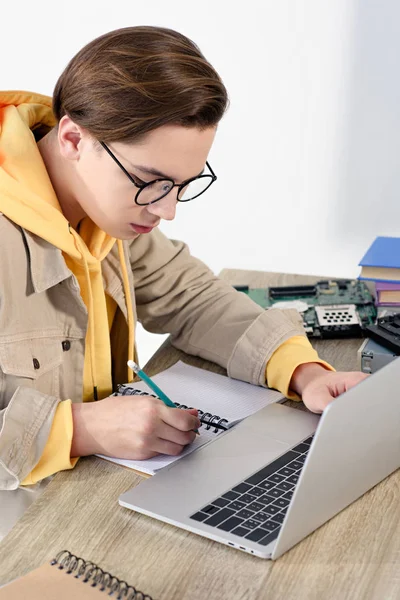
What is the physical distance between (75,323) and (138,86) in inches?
16.1

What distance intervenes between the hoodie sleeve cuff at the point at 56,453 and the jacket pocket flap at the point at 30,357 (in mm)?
118

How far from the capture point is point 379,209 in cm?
315

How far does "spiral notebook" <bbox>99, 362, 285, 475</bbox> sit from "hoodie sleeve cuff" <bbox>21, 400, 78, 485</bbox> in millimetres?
60

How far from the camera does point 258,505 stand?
1.09m

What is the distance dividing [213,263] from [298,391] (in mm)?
2044

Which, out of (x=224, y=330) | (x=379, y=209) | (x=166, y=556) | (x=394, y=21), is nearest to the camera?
(x=166, y=556)

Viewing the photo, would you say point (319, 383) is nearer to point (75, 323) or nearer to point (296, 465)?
point (296, 465)

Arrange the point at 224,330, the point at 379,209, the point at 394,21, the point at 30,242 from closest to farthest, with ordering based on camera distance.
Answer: the point at 30,242, the point at 224,330, the point at 394,21, the point at 379,209

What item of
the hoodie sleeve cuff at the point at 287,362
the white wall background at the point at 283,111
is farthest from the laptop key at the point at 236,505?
the white wall background at the point at 283,111

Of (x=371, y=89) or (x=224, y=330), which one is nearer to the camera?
(x=224, y=330)

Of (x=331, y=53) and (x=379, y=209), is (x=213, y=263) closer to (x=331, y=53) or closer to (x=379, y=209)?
(x=379, y=209)

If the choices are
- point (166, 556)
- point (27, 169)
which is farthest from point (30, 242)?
point (166, 556)

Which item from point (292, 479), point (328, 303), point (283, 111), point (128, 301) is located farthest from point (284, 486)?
point (283, 111)

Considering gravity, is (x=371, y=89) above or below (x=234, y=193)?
above
